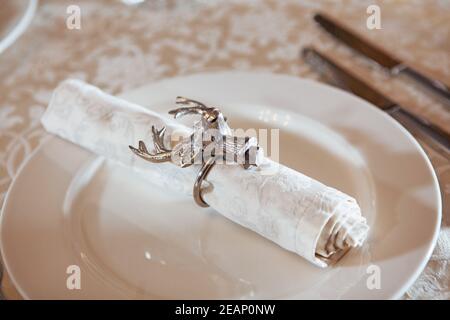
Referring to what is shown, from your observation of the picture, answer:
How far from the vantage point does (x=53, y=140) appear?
2.52 ft

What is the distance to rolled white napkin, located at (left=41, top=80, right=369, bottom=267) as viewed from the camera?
1.87ft

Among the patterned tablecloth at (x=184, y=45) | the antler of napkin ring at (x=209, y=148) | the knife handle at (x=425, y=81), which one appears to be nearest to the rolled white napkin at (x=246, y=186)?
the antler of napkin ring at (x=209, y=148)

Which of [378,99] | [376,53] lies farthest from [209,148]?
[376,53]

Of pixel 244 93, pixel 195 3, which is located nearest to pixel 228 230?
pixel 244 93

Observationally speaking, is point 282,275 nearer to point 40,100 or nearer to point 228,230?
point 228,230

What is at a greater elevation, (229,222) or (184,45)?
(184,45)

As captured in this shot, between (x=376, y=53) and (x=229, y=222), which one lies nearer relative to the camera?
(x=229, y=222)

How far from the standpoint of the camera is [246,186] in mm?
609

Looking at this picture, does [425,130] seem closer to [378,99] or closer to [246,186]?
[378,99]

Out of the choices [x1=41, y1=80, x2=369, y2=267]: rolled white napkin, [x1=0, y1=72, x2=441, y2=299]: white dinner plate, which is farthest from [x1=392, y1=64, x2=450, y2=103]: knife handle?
[x1=41, y1=80, x2=369, y2=267]: rolled white napkin

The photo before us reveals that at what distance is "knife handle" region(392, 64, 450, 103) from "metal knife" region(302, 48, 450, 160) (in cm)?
7

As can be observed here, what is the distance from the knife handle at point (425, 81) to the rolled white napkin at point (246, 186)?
0.31 metres

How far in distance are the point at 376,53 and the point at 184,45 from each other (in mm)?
327
